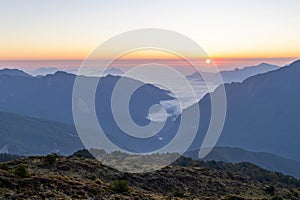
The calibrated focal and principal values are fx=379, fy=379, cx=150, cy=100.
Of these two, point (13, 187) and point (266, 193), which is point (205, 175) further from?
point (13, 187)

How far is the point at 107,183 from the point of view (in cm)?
3828

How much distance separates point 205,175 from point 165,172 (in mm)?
6493

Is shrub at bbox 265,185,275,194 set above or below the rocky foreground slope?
below

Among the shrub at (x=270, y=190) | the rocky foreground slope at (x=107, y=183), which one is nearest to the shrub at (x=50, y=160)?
the rocky foreground slope at (x=107, y=183)

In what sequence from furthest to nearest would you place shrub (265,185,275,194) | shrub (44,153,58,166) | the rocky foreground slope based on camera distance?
shrub (265,185,275,194) < shrub (44,153,58,166) < the rocky foreground slope

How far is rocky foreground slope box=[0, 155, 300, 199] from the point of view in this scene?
27.4m

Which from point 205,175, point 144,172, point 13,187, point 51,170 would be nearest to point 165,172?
point 144,172

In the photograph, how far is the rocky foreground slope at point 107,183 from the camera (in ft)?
90.0

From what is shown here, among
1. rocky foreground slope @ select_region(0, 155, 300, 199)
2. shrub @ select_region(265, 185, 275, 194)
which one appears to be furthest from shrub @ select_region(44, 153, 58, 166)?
shrub @ select_region(265, 185, 275, 194)

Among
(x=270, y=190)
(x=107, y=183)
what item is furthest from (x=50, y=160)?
(x=270, y=190)

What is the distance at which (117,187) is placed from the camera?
32344mm

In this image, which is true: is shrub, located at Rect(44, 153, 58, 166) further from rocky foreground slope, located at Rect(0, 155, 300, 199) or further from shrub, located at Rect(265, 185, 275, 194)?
shrub, located at Rect(265, 185, 275, 194)

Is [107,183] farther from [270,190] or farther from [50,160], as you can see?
[270,190]

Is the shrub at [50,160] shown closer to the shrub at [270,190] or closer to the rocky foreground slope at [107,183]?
the rocky foreground slope at [107,183]
